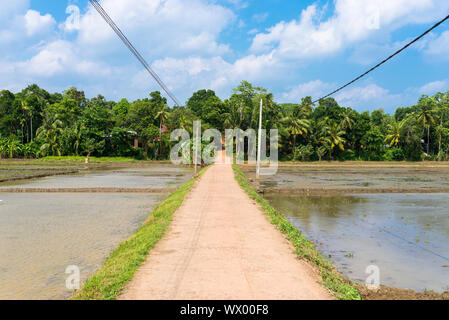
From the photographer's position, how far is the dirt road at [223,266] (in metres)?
4.58

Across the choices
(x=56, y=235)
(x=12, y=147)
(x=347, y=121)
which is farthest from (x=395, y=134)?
(x=12, y=147)

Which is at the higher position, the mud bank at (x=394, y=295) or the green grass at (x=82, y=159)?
the green grass at (x=82, y=159)

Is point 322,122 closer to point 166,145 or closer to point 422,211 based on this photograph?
point 166,145

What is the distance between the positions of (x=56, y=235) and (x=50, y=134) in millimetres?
45042

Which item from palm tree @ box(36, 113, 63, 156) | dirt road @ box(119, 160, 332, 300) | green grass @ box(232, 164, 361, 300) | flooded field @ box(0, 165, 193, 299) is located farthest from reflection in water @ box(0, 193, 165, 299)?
palm tree @ box(36, 113, 63, 156)

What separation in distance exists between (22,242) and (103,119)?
4424 cm

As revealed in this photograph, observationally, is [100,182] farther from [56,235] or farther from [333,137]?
[333,137]

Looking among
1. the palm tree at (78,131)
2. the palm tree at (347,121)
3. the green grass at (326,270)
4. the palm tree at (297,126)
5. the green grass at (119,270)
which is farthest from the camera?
the palm tree at (347,121)

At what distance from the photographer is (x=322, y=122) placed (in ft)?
178

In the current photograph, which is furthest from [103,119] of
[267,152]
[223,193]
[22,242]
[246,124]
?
[22,242]

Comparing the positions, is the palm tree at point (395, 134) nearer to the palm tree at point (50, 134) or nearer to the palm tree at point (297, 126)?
→ the palm tree at point (297, 126)

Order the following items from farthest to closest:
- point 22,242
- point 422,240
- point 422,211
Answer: point 422,211 < point 422,240 < point 22,242

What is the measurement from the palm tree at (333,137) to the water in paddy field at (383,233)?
37.3 m

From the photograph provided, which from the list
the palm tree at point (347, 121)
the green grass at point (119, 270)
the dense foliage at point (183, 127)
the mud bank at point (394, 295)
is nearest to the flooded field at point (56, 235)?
the green grass at point (119, 270)
